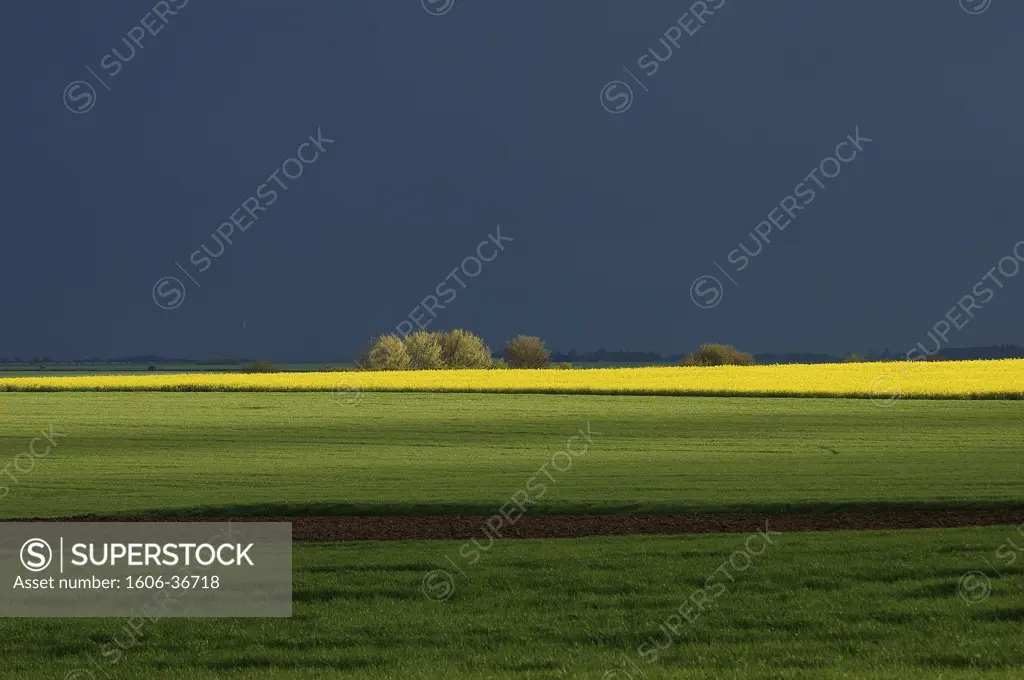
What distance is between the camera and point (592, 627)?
1028 cm

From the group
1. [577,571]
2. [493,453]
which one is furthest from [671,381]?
[577,571]

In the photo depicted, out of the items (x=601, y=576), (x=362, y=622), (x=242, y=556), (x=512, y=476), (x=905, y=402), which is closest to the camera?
(x=362, y=622)

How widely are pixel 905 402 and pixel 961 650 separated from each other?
41.3 meters

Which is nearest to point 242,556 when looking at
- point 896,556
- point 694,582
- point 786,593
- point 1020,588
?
point 694,582

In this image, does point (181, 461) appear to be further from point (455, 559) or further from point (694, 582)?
point (694, 582)

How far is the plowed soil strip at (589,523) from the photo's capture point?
1711cm

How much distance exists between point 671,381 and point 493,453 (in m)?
30.7

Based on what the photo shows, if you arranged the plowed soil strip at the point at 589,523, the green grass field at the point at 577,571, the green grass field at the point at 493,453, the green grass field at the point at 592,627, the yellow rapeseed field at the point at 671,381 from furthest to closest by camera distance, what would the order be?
the yellow rapeseed field at the point at 671,381
the green grass field at the point at 493,453
the plowed soil strip at the point at 589,523
the green grass field at the point at 577,571
the green grass field at the point at 592,627

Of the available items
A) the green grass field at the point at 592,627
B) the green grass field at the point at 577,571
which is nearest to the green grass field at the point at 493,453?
the green grass field at the point at 577,571

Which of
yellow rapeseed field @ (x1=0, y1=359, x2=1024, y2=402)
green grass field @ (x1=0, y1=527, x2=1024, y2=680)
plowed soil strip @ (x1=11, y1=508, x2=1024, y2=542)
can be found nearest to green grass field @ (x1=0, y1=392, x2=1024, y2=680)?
green grass field @ (x1=0, y1=527, x2=1024, y2=680)

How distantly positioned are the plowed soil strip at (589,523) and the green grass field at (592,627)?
3.34 m

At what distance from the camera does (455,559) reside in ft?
44.6

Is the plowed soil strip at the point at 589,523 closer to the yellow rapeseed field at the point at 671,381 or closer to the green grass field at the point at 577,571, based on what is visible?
the green grass field at the point at 577,571

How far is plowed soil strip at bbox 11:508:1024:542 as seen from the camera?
56.1 feet
